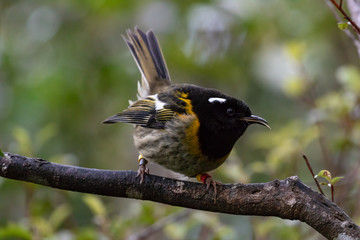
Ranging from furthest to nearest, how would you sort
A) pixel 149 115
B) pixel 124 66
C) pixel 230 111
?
pixel 124 66 < pixel 149 115 < pixel 230 111

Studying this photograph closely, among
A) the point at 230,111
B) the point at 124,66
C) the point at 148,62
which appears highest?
the point at 148,62

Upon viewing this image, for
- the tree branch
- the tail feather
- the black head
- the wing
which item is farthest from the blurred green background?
the tree branch

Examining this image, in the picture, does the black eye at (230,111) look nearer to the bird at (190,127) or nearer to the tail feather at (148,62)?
the bird at (190,127)

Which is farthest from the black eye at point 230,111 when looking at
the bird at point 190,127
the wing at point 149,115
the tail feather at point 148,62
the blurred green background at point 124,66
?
the blurred green background at point 124,66

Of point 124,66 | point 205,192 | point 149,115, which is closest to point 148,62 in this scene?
point 149,115

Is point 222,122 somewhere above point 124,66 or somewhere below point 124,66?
below

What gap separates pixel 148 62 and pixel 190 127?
139 centimetres

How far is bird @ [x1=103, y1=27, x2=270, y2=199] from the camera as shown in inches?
151

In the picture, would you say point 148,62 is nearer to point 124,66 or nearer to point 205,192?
point 124,66

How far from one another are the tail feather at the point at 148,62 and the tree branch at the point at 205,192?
1.97 metres

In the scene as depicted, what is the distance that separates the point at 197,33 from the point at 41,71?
6.74 ft

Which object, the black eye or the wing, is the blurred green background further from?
the black eye

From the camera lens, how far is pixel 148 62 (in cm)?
508

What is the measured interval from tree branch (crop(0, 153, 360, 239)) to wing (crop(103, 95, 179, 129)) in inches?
42.3
